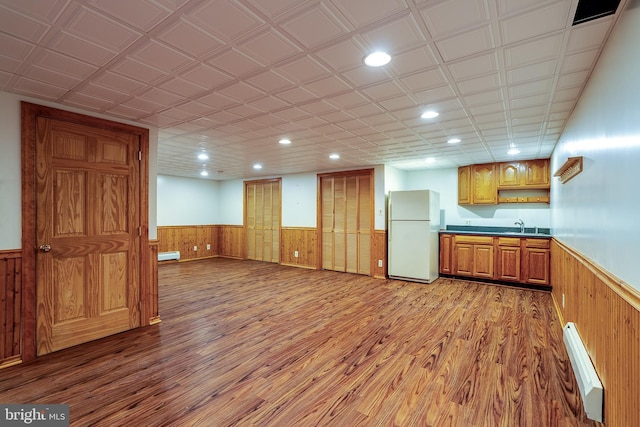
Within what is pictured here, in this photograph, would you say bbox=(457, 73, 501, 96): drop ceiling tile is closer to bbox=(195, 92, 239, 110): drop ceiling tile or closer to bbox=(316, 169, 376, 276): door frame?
bbox=(195, 92, 239, 110): drop ceiling tile

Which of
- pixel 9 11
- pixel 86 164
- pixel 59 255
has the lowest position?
pixel 59 255

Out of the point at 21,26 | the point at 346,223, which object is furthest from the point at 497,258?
the point at 21,26

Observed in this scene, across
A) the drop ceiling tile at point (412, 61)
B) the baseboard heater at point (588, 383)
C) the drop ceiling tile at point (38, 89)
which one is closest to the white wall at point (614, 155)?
the baseboard heater at point (588, 383)

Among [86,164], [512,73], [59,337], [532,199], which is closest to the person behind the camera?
[512,73]

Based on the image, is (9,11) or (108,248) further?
(108,248)

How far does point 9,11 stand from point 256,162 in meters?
4.16

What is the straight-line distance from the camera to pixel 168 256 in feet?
23.0

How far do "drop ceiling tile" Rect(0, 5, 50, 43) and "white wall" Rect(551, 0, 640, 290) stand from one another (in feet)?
9.34

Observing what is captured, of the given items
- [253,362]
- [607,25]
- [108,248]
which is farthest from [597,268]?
[108,248]

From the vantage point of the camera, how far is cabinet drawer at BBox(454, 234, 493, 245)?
519cm

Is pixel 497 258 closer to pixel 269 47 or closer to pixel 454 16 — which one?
pixel 454 16

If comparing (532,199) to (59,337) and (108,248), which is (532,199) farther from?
(59,337)

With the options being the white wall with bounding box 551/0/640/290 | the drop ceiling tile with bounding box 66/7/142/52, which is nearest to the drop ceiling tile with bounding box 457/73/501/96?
the white wall with bounding box 551/0/640/290

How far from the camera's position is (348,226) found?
6.22 meters
